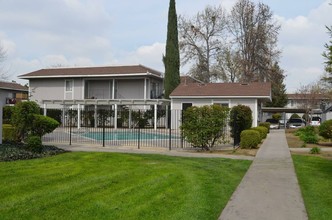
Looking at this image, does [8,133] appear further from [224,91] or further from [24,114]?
[224,91]

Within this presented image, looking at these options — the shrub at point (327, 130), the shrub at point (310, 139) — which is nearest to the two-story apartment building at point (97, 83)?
the shrub at point (310, 139)

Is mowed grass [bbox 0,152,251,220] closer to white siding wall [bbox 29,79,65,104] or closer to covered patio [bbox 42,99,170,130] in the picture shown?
covered patio [bbox 42,99,170,130]

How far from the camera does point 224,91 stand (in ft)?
Result: 121

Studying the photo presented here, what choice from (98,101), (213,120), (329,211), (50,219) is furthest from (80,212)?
(98,101)

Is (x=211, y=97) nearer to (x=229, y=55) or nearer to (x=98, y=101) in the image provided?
(x=98, y=101)

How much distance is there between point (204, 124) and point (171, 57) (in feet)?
92.6

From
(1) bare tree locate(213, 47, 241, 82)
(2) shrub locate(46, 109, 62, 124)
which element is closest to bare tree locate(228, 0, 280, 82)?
(1) bare tree locate(213, 47, 241, 82)

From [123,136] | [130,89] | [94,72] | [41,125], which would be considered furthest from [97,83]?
[41,125]

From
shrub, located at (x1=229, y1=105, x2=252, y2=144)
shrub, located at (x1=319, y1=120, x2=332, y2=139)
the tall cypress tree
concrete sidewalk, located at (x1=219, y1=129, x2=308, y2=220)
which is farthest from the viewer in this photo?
the tall cypress tree

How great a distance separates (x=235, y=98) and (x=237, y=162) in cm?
2289

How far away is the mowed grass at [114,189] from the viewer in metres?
6.52

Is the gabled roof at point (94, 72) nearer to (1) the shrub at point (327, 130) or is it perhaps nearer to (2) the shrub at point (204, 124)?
(1) the shrub at point (327, 130)

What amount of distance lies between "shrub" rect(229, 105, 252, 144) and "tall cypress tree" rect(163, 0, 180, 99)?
20.7 m

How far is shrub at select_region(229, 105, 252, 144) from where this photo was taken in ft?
65.6
